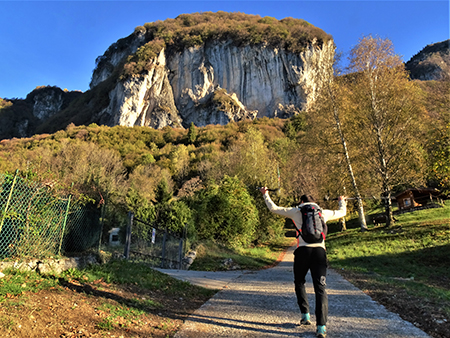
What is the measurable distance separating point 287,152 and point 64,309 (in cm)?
3934

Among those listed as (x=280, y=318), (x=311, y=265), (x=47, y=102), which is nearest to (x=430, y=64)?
(x=311, y=265)

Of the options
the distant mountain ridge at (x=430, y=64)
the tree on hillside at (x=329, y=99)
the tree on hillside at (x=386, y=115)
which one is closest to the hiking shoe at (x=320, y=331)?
the tree on hillside at (x=386, y=115)

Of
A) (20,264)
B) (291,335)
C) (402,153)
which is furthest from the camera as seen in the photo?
(402,153)

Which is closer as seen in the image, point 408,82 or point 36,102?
point 408,82

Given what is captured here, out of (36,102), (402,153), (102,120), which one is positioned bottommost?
(402,153)

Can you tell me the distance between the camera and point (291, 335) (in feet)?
10.9

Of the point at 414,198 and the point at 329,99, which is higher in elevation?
the point at 329,99

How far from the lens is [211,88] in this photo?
90.8 m

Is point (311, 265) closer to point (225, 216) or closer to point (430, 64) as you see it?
point (225, 216)

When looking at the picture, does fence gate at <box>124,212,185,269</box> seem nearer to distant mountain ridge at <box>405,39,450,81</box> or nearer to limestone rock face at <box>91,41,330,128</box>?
distant mountain ridge at <box>405,39,450,81</box>

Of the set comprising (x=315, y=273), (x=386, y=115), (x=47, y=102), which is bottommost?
(x=315, y=273)

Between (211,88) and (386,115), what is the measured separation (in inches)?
3095

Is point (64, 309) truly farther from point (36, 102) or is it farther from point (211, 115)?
point (36, 102)

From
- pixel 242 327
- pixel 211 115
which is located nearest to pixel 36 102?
pixel 211 115
